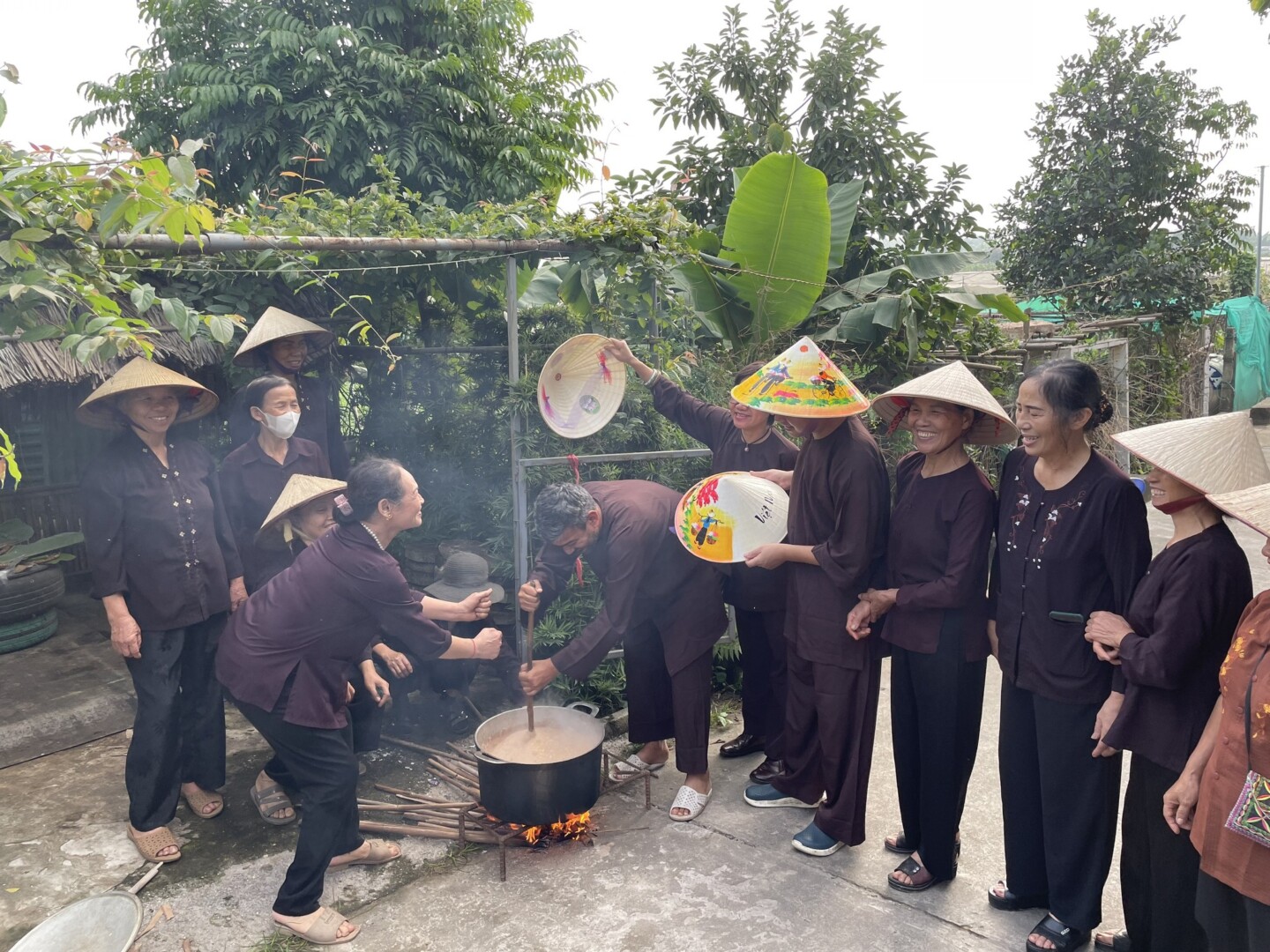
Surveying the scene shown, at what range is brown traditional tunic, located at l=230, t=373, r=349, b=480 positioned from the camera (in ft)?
15.6

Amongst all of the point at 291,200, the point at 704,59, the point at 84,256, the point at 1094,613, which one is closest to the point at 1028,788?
the point at 1094,613

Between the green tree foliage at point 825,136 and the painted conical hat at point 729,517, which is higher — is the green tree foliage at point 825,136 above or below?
above

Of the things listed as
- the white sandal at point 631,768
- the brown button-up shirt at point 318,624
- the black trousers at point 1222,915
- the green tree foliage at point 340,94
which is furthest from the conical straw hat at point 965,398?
the green tree foliage at point 340,94

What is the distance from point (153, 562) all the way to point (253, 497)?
577 mm

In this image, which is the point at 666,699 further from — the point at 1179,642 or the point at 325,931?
the point at 1179,642

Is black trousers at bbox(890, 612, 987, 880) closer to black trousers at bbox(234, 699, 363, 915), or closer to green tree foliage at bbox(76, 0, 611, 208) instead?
black trousers at bbox(234, 699, 363, 915)

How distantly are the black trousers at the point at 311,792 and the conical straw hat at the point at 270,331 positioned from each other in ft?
6.62

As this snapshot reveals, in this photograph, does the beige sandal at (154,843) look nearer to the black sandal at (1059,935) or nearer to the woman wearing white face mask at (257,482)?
→ the woman wearing white face mask at (257,482)

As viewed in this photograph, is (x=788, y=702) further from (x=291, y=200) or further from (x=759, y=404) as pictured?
(x=291, y=200)

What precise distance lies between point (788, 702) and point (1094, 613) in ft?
4.81

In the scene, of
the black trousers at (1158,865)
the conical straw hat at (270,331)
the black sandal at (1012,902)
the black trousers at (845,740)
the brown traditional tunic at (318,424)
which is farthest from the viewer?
the brown traditional tunic at (318,424)

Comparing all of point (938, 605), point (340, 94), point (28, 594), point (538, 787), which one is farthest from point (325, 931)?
point (340, 94)

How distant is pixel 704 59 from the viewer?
7559 millimetres

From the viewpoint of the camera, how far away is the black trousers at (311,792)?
3148 millimetres
